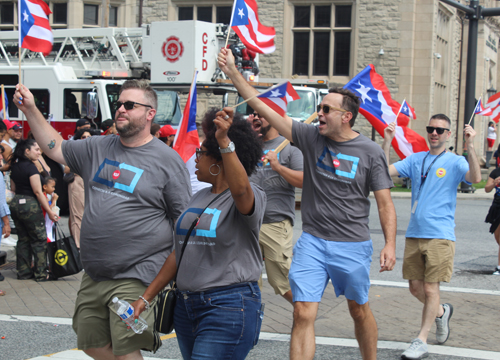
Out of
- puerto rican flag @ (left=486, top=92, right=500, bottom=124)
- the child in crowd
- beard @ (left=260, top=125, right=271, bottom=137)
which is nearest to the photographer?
beard @ (left=260, top=125, right=271, bottom=137)

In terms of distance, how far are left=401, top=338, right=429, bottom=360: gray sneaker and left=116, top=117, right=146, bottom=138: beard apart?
2.76m

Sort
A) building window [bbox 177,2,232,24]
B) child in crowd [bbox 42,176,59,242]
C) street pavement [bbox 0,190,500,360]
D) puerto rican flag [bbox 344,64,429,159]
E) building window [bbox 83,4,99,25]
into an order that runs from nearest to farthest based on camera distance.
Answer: street pavement [bbox 0,190,500,360] → puerto rican flag [bbox 344,64,429,159] → child in crowd [bbox 42,176,59,242] → building window [bbox 177,2,232,24] → building window [bbox 83,4,99,25]

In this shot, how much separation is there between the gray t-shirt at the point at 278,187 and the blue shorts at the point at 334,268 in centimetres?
130

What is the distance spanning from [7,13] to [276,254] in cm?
2592

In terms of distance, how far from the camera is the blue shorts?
455cm

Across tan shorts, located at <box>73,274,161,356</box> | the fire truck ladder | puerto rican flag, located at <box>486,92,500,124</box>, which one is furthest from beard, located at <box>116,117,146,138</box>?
the fire truck ladder

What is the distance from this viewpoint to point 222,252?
10.7ft

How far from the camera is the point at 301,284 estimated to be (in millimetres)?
4496

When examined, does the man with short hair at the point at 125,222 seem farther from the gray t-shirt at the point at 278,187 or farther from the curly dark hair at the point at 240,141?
the gray t-shirt at the point at 278,187

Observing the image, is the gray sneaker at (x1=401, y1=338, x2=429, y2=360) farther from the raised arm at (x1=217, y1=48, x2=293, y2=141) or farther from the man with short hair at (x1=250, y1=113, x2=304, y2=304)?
the raised arm at (x1=217, y1=48, x2=293, y2=141)

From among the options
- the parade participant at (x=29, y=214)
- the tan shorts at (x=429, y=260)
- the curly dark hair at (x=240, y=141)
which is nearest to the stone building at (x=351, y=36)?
the parade participant at (x=29, y=214)

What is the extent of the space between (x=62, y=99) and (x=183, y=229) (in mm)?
12685

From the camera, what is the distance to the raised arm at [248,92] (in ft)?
13.9

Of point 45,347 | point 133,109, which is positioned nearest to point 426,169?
point 133,109
